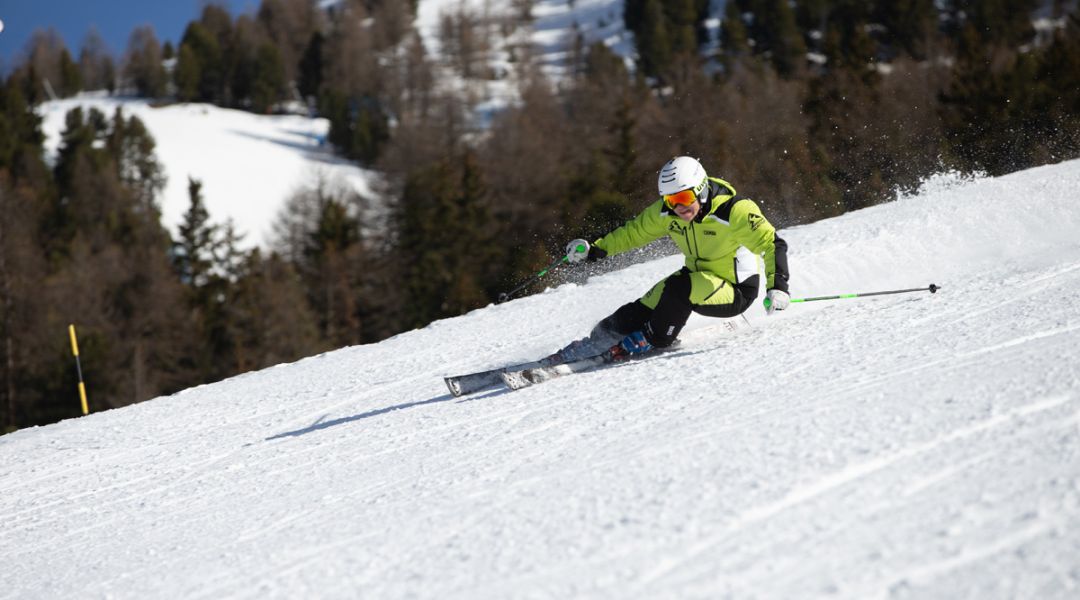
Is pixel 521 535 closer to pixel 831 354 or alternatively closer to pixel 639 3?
pixel 831 354

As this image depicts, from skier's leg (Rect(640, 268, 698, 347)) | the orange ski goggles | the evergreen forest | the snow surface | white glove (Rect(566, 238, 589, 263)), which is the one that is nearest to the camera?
the orange ski goggles

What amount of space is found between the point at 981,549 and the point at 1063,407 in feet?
3.96

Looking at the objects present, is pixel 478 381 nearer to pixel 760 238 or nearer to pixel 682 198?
pixel 682 198

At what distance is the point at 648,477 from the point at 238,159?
64.4 m

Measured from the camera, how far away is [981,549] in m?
2.52

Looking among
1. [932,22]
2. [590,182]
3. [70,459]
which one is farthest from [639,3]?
[70,459]

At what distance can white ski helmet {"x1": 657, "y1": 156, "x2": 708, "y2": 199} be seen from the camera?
5738 millimetres

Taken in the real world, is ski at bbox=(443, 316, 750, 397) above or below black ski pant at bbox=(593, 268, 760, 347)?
below

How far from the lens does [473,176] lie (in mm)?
36812

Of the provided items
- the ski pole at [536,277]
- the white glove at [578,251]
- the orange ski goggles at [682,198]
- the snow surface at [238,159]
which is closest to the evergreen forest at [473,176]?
the snow surface at [238,159]

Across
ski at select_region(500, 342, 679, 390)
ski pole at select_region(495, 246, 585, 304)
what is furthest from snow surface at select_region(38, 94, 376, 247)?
ski at select_region(500, 342, 679, 390)

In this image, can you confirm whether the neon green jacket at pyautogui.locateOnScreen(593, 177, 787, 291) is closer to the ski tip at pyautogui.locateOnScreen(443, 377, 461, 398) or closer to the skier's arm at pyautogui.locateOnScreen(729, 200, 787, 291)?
the skier's arm at pyautogui.locateOnScreen(729, 200, 787, 291)

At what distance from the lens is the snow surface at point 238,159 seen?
182 ft

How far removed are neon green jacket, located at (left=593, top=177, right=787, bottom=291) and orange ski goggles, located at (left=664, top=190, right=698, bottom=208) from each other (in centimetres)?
14
